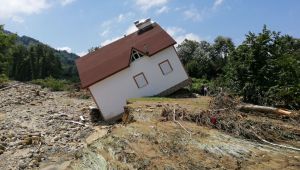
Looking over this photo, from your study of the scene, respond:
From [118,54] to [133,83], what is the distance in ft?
9.65

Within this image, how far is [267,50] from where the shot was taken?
2698 cm

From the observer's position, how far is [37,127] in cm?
3045

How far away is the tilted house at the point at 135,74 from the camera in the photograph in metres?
34.0

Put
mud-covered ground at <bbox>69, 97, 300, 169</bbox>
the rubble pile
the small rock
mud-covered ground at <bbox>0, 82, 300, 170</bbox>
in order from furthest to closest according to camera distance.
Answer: the small rock < the rubble pile < mud-covered ground at <bbox>0, 82, 300, 170</bbox> < mud-covered ground at <bbox>69, 97, 300, 169</bbox>

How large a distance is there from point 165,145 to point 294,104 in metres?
9.15

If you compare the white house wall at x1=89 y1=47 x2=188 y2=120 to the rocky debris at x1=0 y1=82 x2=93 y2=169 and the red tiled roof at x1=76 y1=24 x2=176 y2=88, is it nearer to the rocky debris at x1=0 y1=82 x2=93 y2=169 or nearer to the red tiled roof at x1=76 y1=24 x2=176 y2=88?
the red tiled roof at x1=76 y1=24 x2=176 y2=88

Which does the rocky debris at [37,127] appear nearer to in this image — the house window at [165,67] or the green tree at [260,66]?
the house window at [165,67]

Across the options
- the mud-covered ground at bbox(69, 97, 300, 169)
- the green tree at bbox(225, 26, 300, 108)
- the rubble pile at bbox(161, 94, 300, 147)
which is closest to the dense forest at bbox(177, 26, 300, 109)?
the green tree at bbox(225, 26, 300, 108)

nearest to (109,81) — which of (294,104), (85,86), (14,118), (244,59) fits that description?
(85,86)

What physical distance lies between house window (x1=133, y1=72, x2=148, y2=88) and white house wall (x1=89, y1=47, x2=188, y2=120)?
209 mm

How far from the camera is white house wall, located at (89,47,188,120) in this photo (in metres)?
33.9

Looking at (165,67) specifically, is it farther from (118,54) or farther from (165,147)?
(165,147)

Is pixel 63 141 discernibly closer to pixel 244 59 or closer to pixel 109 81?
pixel 109 81

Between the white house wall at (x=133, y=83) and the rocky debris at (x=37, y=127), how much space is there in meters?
2.05
